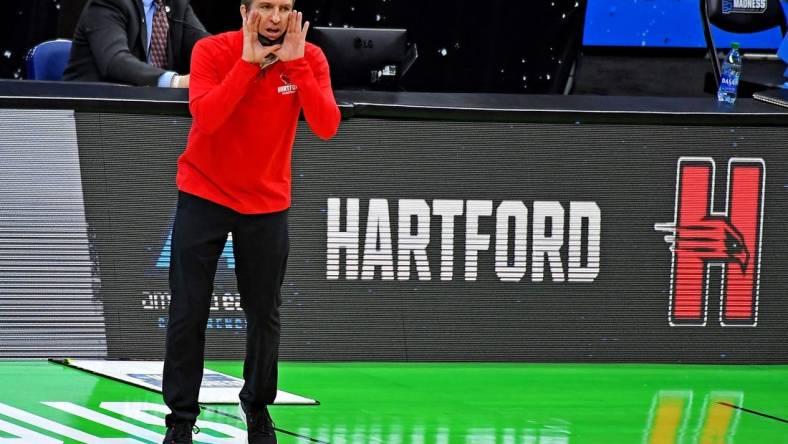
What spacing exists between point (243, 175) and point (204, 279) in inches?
15.1

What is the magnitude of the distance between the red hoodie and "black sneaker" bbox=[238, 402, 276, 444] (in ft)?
2.42

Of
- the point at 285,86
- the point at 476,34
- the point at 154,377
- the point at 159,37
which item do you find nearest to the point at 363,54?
the point at 159,37

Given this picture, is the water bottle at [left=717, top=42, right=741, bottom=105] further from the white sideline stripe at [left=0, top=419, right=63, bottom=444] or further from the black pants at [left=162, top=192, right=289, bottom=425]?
the white sideline stripe at [left=0, top=419, right=63, bottom=444]

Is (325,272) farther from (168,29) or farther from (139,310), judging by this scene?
(168,29)

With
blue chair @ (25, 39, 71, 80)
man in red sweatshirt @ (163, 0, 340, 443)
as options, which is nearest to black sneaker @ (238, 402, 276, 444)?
man in red sweatshirt @ (163, 0, 340, 443)

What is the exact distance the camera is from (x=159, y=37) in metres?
6.39

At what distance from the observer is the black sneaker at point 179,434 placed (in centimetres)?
413

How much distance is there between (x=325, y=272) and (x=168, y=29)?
70.2 inches

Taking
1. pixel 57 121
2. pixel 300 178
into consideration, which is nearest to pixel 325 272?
pixel 300 178

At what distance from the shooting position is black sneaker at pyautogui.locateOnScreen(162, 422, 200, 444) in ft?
13.6

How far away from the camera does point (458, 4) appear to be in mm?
9883

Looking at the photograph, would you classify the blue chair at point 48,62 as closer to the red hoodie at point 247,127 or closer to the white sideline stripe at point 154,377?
the white sideline stripe at point 154,377

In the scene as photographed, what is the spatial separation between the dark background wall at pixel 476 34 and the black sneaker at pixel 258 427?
5.73 meters

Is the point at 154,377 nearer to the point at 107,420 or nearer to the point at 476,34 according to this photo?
the point at 107,420
